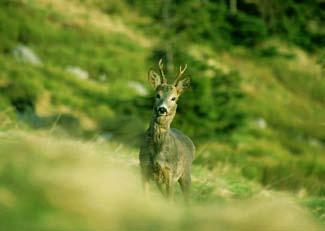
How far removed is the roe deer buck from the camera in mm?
9398

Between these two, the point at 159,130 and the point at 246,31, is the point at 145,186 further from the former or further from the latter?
the point at 246,31

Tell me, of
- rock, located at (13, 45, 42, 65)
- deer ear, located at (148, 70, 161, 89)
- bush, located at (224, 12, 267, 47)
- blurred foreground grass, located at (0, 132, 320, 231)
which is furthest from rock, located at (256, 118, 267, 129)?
blurred foreground grass, located at (0, 132, 320, 231)

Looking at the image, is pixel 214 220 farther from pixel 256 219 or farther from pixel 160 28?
pixel 160 28

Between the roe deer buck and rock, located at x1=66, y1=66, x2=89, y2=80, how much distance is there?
123 ft

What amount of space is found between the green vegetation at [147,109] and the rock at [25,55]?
13 cm

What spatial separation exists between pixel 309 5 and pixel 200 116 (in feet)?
138

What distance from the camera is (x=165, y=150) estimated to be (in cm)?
958

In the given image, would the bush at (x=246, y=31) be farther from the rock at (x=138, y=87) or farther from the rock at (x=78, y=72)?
the rock at (x=78, y=72)

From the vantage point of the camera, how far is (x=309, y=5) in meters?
73.8

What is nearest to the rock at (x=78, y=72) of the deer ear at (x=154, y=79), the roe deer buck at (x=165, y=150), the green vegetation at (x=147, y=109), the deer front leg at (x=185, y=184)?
the green vegetation at (x=147, y=109)

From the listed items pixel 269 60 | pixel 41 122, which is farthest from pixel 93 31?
pixel 41 122

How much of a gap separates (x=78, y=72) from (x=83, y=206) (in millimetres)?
44208

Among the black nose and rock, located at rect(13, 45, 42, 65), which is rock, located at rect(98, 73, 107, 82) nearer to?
rock, located at rect(13, 45, 42, 65)

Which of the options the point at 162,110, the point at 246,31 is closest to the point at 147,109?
the point at 162,110
